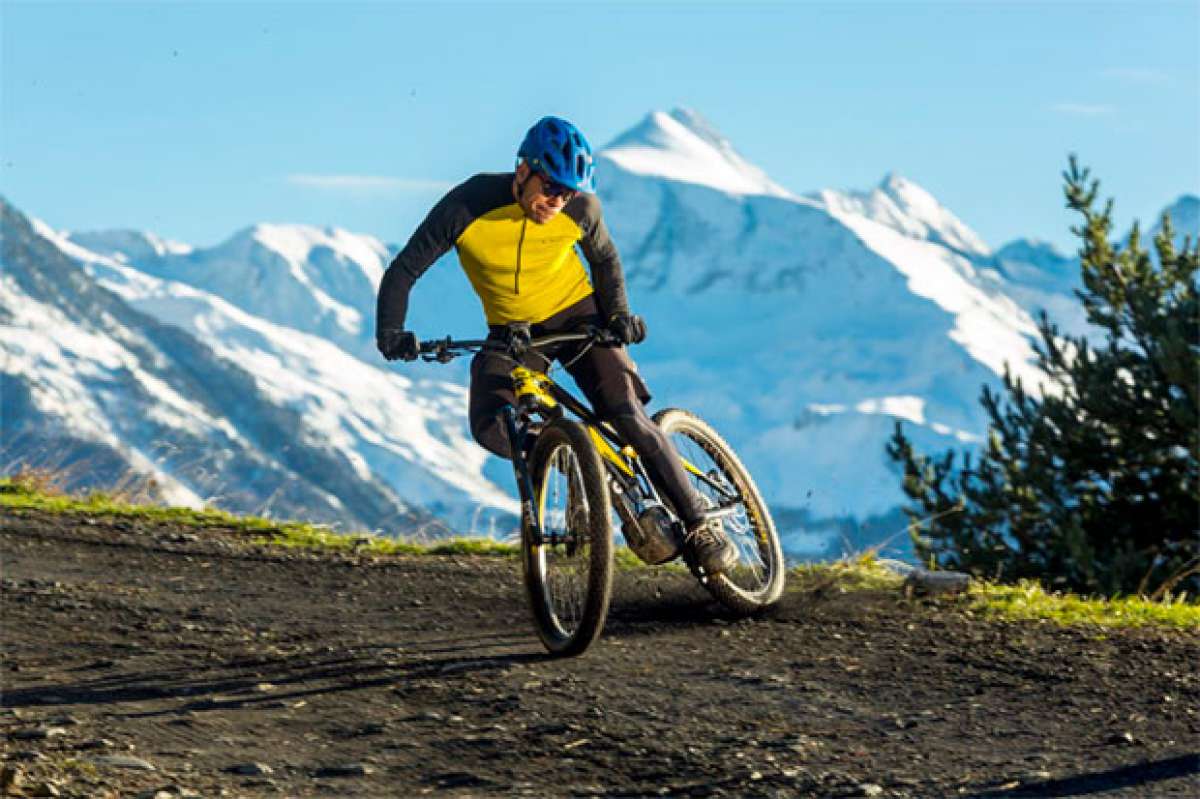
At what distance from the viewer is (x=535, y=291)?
7.93 meters

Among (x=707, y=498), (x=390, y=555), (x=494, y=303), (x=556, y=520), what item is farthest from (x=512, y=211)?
(x=390, y=555)

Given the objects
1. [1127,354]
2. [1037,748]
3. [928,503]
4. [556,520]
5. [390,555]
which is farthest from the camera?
[928,503]

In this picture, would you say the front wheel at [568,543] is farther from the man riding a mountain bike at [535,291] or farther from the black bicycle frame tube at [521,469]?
the man riding a mountain bike at [535,291]

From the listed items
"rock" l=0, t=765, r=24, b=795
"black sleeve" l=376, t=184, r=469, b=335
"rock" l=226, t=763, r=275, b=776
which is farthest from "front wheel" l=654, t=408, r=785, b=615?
"rock" l=0, t=765, r=24, b=795

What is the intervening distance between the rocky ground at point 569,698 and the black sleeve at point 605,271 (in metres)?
1.79

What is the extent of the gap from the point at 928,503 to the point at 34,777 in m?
21.9

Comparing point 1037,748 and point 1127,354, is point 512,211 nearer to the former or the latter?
point 1037,748

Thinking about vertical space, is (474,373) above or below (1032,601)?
above

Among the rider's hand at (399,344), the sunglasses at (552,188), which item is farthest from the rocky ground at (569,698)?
the sunglasses at (552,188)

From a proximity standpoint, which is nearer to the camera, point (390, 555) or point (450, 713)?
point (450, 713)

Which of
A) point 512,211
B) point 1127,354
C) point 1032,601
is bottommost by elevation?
point 1032,601

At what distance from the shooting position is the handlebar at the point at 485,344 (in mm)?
7375

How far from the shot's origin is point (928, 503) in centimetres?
2564

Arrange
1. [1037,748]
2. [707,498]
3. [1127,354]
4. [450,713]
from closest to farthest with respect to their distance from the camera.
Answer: [1037,748]
[450,713]
[707,498]
[1127,354]
